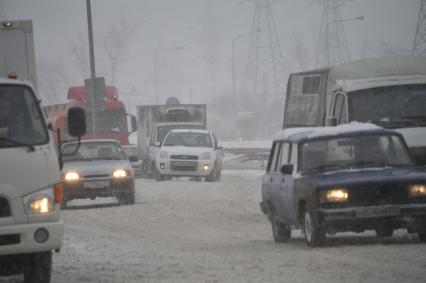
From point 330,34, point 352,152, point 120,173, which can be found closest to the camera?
point 352,152

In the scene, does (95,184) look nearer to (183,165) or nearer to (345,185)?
(345,185)

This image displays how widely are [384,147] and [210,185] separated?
1872cm

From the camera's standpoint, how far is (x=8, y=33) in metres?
21.2

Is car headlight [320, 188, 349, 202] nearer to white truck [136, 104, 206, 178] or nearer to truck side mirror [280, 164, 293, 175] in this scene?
truck side mirror [280, 164, 293, 175]

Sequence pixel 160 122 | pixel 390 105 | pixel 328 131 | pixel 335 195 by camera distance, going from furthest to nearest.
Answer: pixel 160 122 < pixel 390 105 < pixel 328 131 < pixel 335 195

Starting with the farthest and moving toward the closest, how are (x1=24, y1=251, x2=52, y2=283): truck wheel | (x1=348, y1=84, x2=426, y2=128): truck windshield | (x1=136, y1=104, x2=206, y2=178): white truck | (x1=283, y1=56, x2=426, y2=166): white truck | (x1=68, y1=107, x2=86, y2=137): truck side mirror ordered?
(x1=136, y1=104, x2=206, y2=178): white truck → (x1=348, y1=84, x2=426, y2=128): truck windshield → (x1=283, y1=56, x2=426, y2=166): white truck → (x1=68, y1=107, x2=86, y2=137): truck side mirror → (x1=24, y1=251, x2=52, y2=283): truck wheel

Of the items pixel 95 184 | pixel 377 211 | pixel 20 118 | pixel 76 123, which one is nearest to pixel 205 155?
pixel 95 184

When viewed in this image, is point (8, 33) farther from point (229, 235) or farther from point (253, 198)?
point (253, 198)

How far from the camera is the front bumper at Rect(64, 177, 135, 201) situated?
24.9 m

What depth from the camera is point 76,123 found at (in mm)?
11484

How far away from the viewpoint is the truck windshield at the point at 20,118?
1116 cm

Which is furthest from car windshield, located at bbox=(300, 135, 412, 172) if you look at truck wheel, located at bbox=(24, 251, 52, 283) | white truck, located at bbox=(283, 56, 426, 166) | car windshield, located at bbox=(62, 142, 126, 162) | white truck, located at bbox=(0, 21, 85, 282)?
car windshield, located at bbox=(62, 142, 126, 162)

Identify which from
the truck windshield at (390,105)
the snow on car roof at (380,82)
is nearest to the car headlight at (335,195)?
the truck windshield at (390,105)

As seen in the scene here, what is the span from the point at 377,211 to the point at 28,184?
15.7 ft
